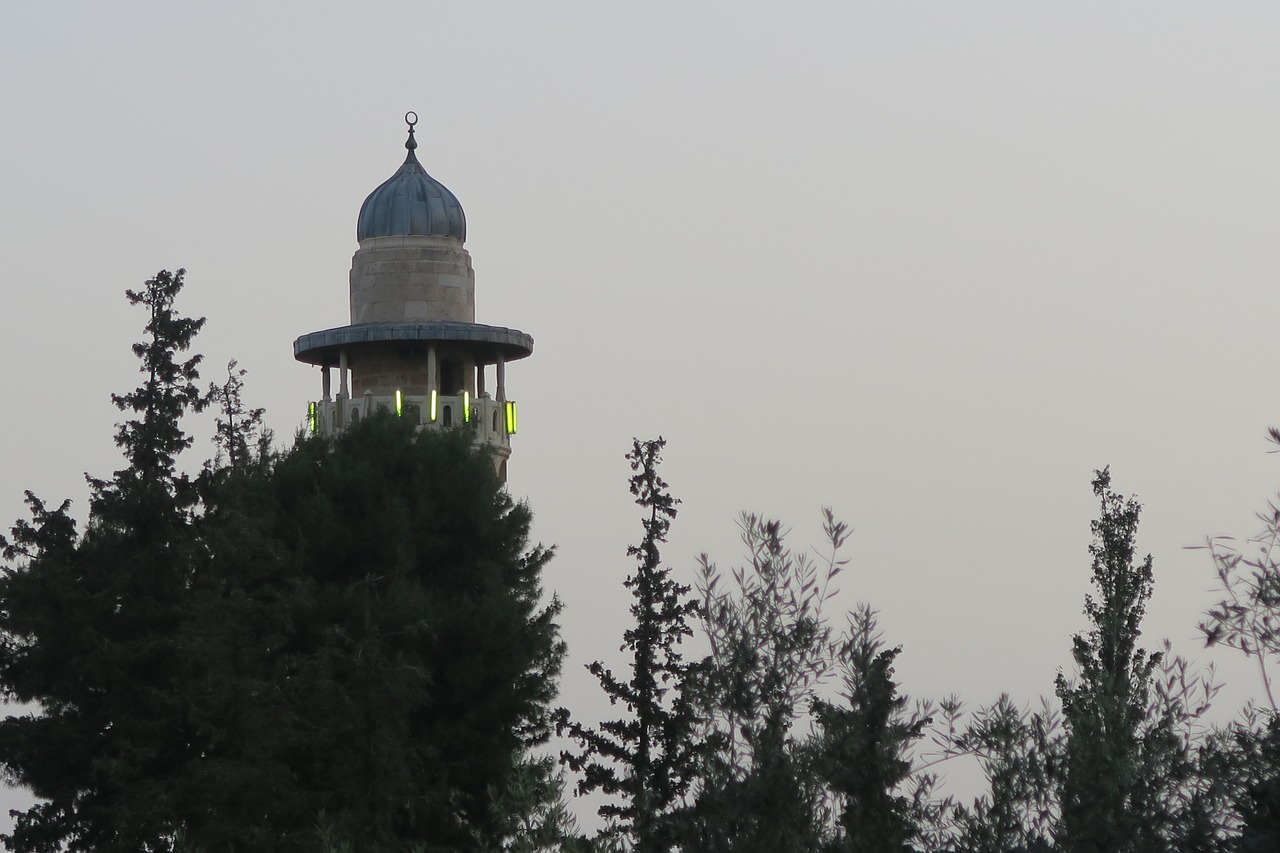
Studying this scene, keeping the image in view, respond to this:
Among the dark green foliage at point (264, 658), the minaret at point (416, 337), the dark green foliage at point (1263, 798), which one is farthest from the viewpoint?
the minaret at point (416, 337)

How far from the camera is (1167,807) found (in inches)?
570

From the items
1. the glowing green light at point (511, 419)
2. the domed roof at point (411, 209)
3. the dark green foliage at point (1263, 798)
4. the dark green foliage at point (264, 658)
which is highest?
the domed roof at point (411, 209)

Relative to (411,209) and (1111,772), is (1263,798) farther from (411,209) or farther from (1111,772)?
(411,209)

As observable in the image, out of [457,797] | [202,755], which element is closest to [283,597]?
[202,755]

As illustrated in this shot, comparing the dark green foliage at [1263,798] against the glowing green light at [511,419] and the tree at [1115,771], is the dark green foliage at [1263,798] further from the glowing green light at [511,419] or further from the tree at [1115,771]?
the glowing green light at [511,419]

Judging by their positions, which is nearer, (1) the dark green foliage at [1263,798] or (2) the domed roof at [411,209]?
(1) the dark green foliage at [1263,798]

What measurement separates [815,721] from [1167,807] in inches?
113

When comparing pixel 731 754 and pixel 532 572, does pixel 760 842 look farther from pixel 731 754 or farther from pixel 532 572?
pixel 532 572

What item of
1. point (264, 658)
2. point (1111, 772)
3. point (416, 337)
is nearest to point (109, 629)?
point (264, 658)

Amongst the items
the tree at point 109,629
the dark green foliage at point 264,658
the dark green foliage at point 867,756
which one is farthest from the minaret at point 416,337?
the dark green foliage at point 867,756

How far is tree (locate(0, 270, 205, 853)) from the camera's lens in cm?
2798

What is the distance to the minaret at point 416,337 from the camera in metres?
38.9

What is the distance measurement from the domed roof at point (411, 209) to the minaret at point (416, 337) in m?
0.02

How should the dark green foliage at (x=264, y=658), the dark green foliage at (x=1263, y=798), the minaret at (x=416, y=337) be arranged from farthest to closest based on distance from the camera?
the minaret at (x=416, y=337) → the dark green foliage at (x=264, y=658) → the dark green foliage at (x=1263, y=798)
